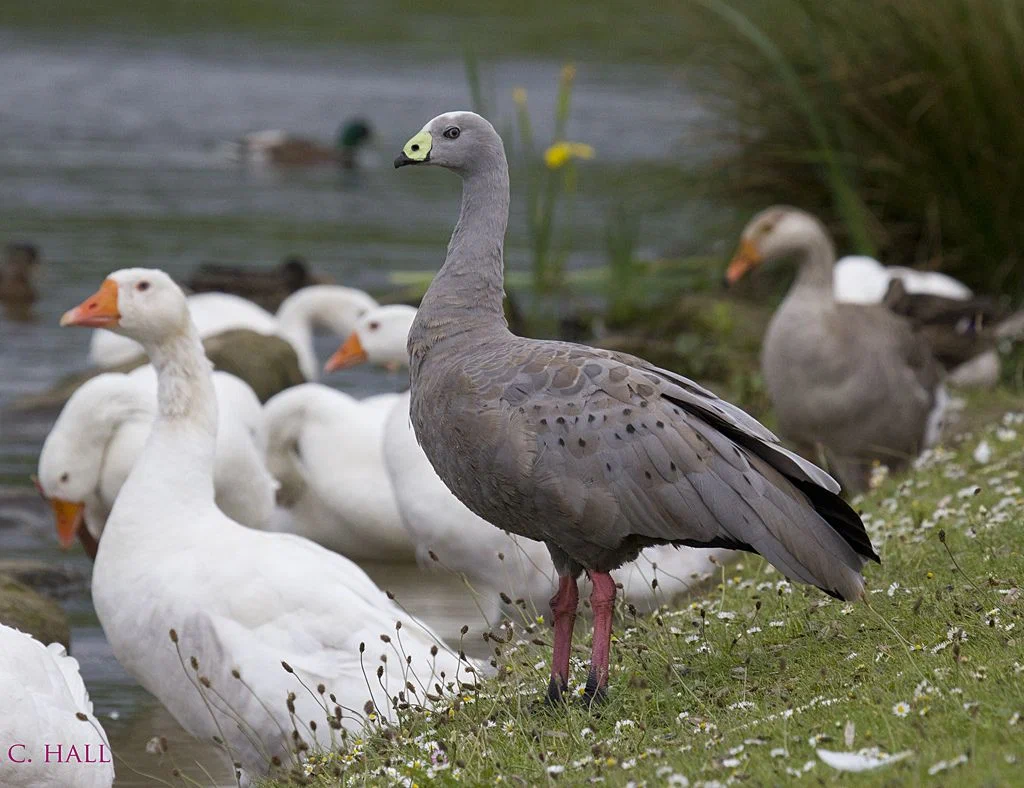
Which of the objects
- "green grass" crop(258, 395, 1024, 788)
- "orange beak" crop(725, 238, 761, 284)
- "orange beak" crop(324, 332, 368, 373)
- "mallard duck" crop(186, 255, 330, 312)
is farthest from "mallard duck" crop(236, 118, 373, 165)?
"green grass" crop(258, 395, 1024, 788)

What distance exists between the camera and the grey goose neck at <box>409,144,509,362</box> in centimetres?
538

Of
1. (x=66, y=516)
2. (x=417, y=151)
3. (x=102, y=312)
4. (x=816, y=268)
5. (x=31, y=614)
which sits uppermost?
(x=417, y=151)

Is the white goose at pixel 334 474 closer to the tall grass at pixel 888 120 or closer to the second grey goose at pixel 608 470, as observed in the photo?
the tall grass at pixel 888 120

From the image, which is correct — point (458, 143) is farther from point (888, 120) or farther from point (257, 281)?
point (257, 281)

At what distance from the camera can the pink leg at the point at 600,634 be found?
501cm

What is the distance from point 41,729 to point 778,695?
2491mm

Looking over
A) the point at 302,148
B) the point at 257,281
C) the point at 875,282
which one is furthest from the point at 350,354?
the point at 302,148

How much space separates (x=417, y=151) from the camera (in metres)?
5.39

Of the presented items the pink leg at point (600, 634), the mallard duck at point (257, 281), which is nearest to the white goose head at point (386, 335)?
the pink leg at point (600, 634)

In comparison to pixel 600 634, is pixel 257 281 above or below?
below

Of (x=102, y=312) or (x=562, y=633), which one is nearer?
(x=562, y=633)

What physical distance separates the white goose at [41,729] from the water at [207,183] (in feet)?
2.89

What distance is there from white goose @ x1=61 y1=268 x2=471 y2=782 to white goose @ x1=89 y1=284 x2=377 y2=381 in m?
6.20

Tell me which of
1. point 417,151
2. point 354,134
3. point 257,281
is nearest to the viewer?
point 417,151
